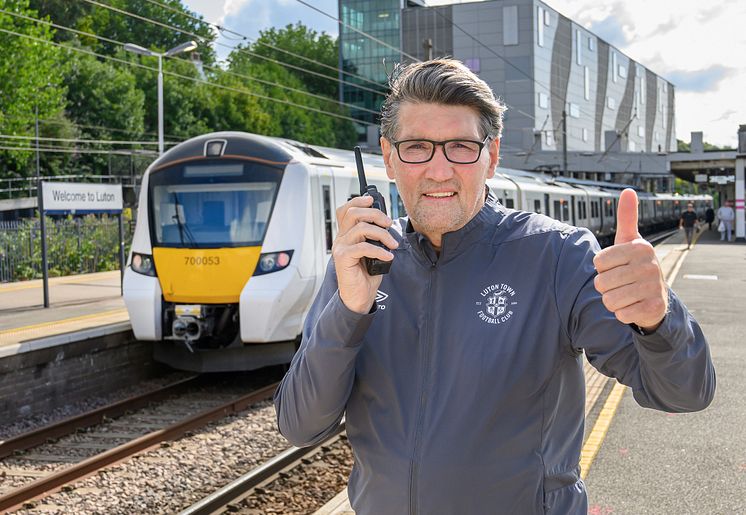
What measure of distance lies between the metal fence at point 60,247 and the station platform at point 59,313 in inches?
47.5

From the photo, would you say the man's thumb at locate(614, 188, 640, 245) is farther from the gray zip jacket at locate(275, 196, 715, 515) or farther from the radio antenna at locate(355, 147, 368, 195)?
the radio antenna at locate(355, 147, 368, 195)

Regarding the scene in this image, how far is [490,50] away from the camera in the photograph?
6431 centimetres

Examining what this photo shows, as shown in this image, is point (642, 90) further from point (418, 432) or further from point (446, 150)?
point (418, 432)

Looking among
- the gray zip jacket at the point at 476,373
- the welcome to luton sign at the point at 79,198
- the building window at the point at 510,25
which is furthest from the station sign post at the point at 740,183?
the building window at the point at 510,25

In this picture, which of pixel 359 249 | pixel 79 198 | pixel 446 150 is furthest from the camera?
pixel 79 198

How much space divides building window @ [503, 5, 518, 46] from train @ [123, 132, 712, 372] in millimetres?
60645

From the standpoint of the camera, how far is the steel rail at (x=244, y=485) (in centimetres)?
575

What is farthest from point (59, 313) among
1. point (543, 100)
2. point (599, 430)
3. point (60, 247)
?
point (543, 100)

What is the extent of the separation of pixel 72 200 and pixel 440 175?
44.5ft

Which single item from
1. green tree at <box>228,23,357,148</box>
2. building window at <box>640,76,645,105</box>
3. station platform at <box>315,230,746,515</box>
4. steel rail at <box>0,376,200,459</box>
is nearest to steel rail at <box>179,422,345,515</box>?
station platform at <box>315,230,746,515</box>

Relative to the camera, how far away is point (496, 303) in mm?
2018

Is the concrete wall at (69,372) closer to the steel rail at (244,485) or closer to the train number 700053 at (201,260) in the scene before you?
the train number 700053 at (201,260)

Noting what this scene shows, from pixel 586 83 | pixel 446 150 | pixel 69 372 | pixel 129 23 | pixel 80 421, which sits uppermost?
pixel 129 23

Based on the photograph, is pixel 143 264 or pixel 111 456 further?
pixel 143 264
